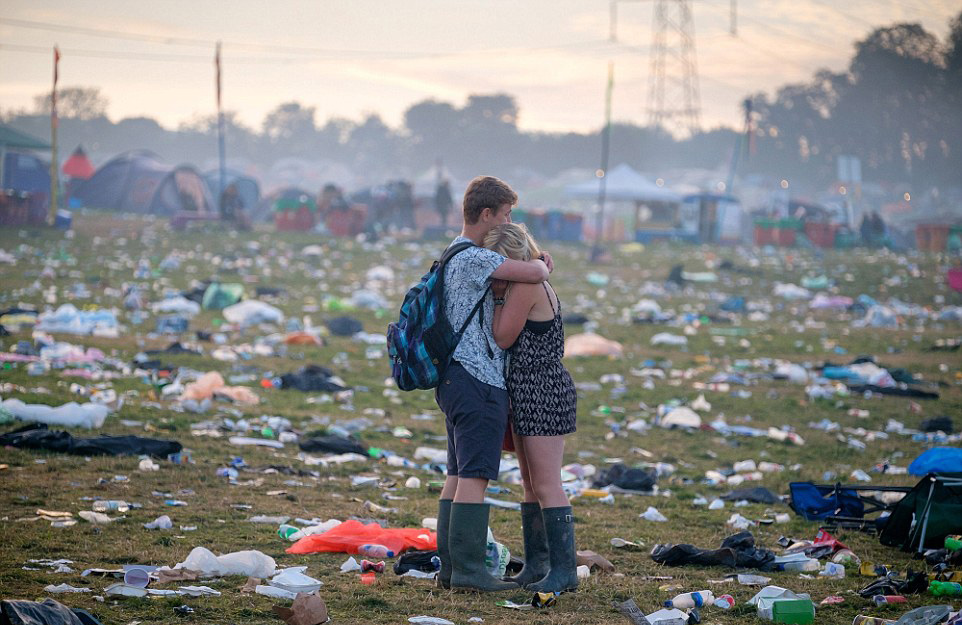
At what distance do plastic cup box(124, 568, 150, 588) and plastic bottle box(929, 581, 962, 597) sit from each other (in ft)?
10.5

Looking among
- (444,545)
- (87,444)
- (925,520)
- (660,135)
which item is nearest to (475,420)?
(444,545)

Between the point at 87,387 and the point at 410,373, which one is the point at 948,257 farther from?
the point at 410,373

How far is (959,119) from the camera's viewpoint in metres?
73.8

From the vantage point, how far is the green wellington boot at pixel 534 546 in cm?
431

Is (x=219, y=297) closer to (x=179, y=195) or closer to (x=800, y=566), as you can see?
(x=800, y=566)

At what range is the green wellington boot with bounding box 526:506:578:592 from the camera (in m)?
4.12

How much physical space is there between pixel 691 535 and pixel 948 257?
24.1 m

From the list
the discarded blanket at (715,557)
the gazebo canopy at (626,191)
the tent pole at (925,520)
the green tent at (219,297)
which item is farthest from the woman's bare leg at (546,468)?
the gazebo canopy at (626,191)

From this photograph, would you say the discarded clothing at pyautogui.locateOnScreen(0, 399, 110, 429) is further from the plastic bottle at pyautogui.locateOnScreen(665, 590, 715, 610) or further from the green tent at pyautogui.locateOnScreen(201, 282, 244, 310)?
the green tent at pyautogui.locateOnScreen(201, 282, 244, 310)

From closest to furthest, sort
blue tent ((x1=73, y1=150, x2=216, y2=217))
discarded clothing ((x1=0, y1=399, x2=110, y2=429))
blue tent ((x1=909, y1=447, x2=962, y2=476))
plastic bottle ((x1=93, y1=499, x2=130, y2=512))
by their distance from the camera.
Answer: plastic bottle ((x1=93, y1=499, x2=130, y2=512)), blue tent ((x1=909, y1=447, x2=962, y2=476)), discarded clothing ((x1=0, y1=399, x2=110, y2=429)), blue tent ((x1=73, y1=150, x2=216, y2=217))

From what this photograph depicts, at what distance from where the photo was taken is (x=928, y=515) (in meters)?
4.90

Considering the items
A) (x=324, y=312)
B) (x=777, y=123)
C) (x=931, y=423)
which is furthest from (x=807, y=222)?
(x=777, y=123)

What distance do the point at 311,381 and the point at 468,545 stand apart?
5.80 m

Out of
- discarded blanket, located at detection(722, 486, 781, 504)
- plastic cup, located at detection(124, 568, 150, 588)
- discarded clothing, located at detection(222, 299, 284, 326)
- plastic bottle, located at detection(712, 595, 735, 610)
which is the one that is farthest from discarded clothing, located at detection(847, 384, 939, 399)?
plastic cup, located at detection(124, 568, 150, 588)
